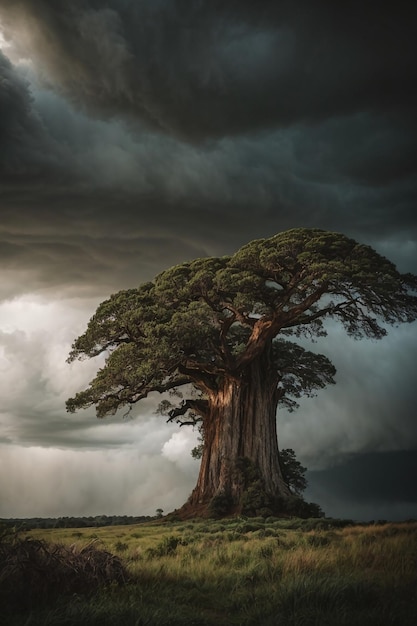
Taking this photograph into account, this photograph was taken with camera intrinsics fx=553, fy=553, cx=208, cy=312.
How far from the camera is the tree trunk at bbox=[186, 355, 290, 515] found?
26.5m

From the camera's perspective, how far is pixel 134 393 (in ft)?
89.0

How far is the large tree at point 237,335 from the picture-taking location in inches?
987

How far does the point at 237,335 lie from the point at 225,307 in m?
3.80

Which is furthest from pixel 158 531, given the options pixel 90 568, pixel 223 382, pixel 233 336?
pixel 90 568

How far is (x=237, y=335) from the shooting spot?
102 ft

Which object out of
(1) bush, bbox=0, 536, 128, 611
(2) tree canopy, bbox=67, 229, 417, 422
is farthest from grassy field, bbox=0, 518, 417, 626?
(2) tree canopy, bbox=67, 229, 417, 422

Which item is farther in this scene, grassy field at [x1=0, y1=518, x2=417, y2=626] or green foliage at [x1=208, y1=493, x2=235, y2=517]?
green foliage at [x1=208, y1=493, x2=235, y2=517]

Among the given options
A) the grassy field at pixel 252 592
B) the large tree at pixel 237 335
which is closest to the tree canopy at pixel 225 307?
the large tree at pixel 237 335

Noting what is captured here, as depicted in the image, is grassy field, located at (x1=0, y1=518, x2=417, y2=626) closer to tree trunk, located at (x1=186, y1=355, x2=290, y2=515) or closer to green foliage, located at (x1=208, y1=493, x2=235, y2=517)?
green foliage, located at (x1=208, y1=493, x2=235, y2=517)

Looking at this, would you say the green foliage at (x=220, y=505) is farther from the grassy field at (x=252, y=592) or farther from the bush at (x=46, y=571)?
the bush at (x=46, y=571)

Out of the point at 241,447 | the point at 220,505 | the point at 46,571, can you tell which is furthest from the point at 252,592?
the point at 241,447

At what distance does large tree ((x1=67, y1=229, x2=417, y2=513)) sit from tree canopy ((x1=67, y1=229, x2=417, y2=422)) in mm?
51

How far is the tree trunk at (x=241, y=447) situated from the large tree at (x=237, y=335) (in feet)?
0.17

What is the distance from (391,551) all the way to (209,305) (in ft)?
58.0
